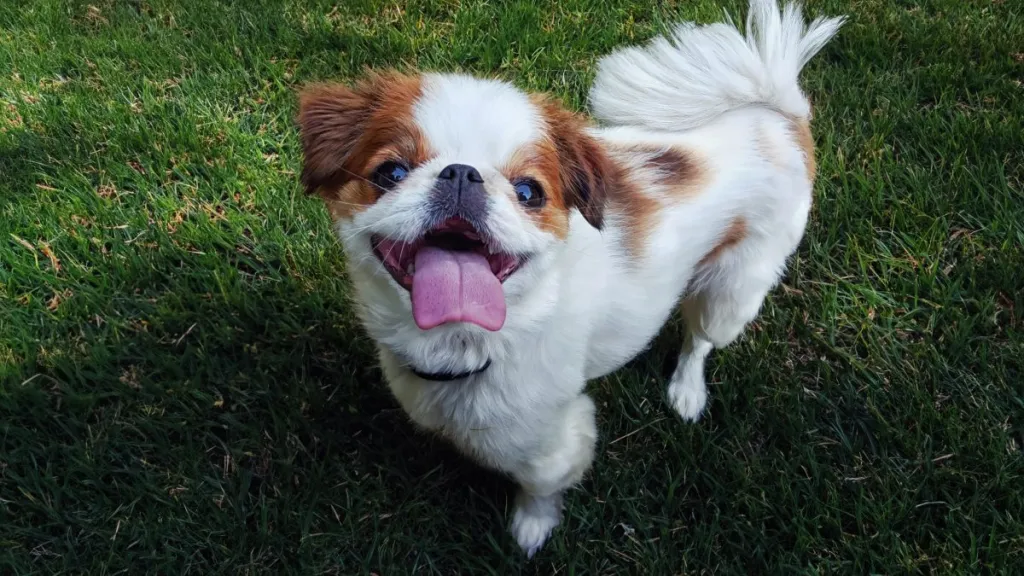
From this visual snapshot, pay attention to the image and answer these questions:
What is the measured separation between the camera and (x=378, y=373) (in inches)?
110

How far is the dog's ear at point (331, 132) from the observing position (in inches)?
72.7

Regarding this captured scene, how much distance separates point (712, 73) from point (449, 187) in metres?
1.20

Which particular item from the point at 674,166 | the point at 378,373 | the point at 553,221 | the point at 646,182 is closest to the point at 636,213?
the point at 646,182

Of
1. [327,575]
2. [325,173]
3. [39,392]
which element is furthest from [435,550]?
[39,392]

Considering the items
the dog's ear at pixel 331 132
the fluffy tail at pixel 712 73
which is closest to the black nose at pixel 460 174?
the dog's ear at pixel 331 132

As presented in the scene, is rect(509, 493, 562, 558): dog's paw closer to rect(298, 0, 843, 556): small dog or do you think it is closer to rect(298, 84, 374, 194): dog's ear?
rect(298, 0, 843, 556): small dog

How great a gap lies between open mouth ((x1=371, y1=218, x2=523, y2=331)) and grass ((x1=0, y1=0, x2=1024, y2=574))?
1.06 meters

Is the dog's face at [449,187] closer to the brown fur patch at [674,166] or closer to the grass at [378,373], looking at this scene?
the brown fur patch at [674,166]

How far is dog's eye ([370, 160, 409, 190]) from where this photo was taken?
5.69ft

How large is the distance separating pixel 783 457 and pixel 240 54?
3.31 meters

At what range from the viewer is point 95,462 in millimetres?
2477

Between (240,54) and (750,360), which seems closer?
(750,360)

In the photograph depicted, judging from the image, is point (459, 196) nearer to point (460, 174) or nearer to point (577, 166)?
point (460, 174)

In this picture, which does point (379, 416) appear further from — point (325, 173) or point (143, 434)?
point (325, 173)
